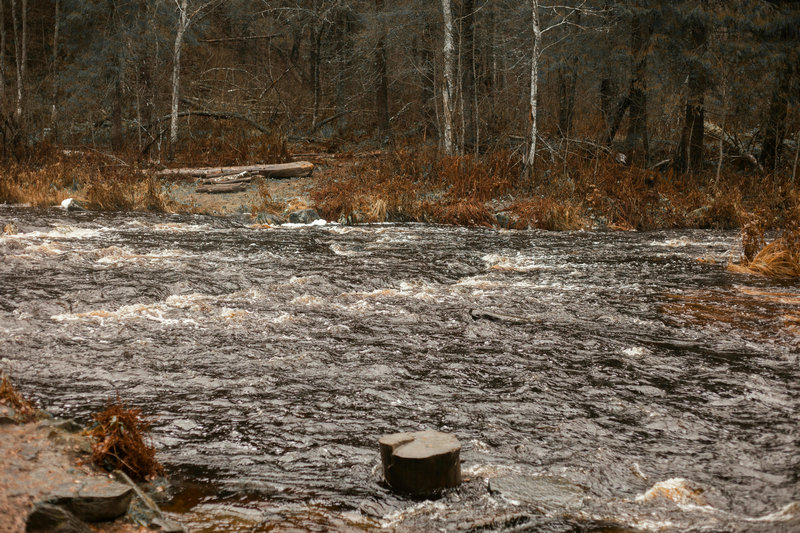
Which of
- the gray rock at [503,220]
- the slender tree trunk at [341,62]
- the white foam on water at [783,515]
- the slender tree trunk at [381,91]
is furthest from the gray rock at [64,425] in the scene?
the slender tree trunk at [341,62]

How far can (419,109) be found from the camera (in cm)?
2675

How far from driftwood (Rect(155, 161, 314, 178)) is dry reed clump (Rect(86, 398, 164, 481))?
52.2 feet

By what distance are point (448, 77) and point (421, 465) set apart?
16.1 meters

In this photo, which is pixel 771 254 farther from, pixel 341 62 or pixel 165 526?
pixel 341 62

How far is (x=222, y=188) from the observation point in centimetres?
1850

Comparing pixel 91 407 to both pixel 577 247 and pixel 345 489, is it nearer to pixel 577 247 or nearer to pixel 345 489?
pixel 345 489

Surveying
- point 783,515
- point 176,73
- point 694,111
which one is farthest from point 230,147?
point 783,515

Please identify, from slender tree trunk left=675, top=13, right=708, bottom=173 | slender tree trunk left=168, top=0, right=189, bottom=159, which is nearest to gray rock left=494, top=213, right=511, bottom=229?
slender tree trunk left=675, top=13, right=708, bottom=173

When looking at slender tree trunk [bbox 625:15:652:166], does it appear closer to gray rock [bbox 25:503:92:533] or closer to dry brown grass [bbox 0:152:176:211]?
dry brown grass [bbox 0:152:176:211]

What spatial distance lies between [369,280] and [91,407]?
198 inches

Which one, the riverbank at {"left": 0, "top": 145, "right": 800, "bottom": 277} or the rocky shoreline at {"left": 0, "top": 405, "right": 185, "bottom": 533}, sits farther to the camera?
the riverbank at {"left": 0, "top": 145, "right": 800, "bottom": 277}

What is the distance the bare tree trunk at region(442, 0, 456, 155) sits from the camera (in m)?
18.3

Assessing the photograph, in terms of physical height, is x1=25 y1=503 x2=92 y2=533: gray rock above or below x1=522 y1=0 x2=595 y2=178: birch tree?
below

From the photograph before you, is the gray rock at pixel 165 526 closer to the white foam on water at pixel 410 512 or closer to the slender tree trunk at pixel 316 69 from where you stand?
the white foam on water at pixel 410 512
